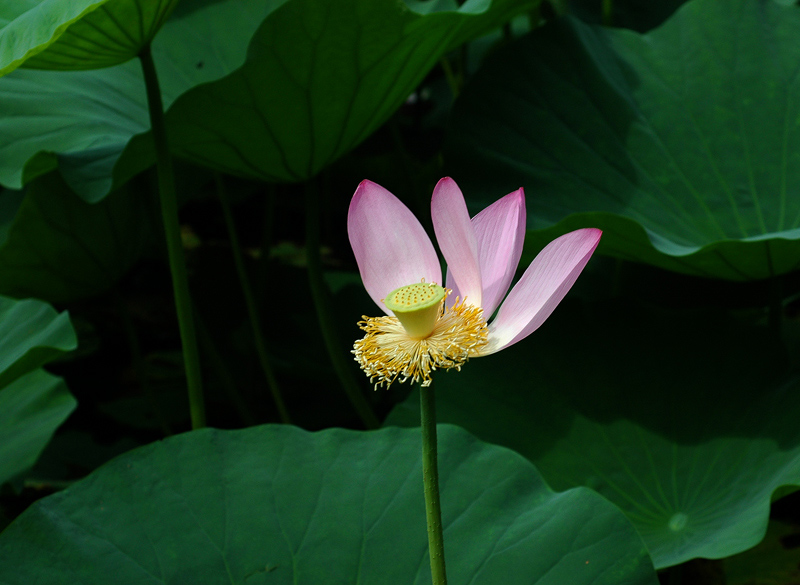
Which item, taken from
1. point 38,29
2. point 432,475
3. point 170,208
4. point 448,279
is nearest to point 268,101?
point 170,208

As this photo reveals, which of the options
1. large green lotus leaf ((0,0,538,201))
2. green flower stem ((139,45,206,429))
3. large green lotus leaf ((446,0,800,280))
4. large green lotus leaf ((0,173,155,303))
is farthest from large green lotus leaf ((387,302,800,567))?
large green lotus leaf ((0,173,155,303))

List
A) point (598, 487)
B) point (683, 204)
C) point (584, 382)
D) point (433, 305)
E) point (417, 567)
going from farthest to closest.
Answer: point (683, 204) → point (584, 382) → point (598, 487) → point (417, 567) → point (433, 305)

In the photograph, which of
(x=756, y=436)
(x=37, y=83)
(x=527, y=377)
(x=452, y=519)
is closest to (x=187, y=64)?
(x=37, y=83)

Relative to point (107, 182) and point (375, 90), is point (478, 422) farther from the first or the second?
point (107, 182)

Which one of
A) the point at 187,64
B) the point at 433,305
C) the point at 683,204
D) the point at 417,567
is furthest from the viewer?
the point at 187,64

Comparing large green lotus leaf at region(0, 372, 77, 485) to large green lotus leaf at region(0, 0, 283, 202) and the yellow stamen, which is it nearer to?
large green lotus leaf at region(0, 0, 283, 202)
